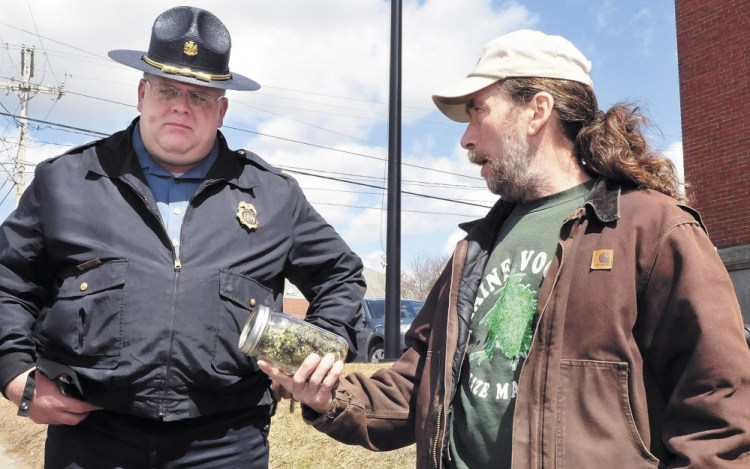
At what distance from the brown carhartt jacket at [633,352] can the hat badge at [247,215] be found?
0.93m

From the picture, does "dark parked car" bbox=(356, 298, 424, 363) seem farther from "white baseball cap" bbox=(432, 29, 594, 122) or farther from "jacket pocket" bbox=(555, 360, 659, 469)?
"jacket pocket" bbox=(555, 360, 659, 469)

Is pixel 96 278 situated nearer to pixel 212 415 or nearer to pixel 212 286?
pixel 212 286

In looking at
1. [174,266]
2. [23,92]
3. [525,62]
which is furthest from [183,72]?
[23,92]

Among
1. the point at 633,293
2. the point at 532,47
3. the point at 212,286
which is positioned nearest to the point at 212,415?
the point at 212,286

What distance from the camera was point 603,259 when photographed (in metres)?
2.03

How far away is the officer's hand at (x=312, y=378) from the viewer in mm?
2232

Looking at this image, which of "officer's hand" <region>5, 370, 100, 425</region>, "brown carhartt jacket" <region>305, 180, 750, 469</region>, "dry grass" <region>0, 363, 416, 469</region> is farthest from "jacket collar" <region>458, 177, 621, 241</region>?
"dry grass" <region>0, 363, 416, 469</region>

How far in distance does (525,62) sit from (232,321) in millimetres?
1270

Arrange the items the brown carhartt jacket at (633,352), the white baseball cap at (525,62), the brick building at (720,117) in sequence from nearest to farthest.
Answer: the brown carhartt jacket at (633,352) < the white baseball cap at (525,62) < the brick building at (720,117)

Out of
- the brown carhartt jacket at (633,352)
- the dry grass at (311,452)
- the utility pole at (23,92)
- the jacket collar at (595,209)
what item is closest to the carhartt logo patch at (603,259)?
the brown carhartt jacket at (633,352)

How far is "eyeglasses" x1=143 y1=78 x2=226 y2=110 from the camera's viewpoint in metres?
2.68

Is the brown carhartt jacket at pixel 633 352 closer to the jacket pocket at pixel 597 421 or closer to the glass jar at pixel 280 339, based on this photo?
the jacket pocket at pixel 597 421

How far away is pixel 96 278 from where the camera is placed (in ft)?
7.96

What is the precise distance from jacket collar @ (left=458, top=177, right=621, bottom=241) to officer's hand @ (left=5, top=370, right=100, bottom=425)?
4.53 ft
